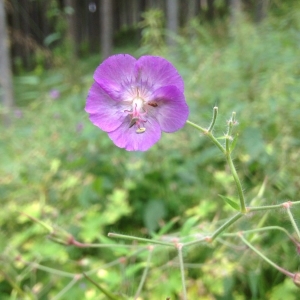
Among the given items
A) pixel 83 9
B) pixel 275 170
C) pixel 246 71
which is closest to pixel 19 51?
pixel 83 9

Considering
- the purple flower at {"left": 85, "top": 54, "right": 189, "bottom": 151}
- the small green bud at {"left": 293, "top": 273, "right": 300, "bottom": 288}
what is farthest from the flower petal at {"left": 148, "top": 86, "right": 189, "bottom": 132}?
the small green bud at {"left": 293, "top": 273, "right": 300, "bottom": 288}

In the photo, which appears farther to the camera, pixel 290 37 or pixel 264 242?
pixel 290 37

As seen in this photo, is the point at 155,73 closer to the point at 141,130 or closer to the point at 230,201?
the point at 141,130

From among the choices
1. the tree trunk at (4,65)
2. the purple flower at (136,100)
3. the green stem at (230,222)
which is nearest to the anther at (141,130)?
the purple flower at (136,100)

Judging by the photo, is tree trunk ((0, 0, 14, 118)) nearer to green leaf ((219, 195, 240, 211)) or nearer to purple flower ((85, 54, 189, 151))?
purple flower ((85, 54, 189, 151))

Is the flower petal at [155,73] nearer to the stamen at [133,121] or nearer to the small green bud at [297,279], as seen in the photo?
the stamen at [133,121]

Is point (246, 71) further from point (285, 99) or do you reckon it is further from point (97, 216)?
point (97, 216)

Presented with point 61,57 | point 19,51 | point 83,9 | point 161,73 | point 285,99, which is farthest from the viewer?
point 83,9
